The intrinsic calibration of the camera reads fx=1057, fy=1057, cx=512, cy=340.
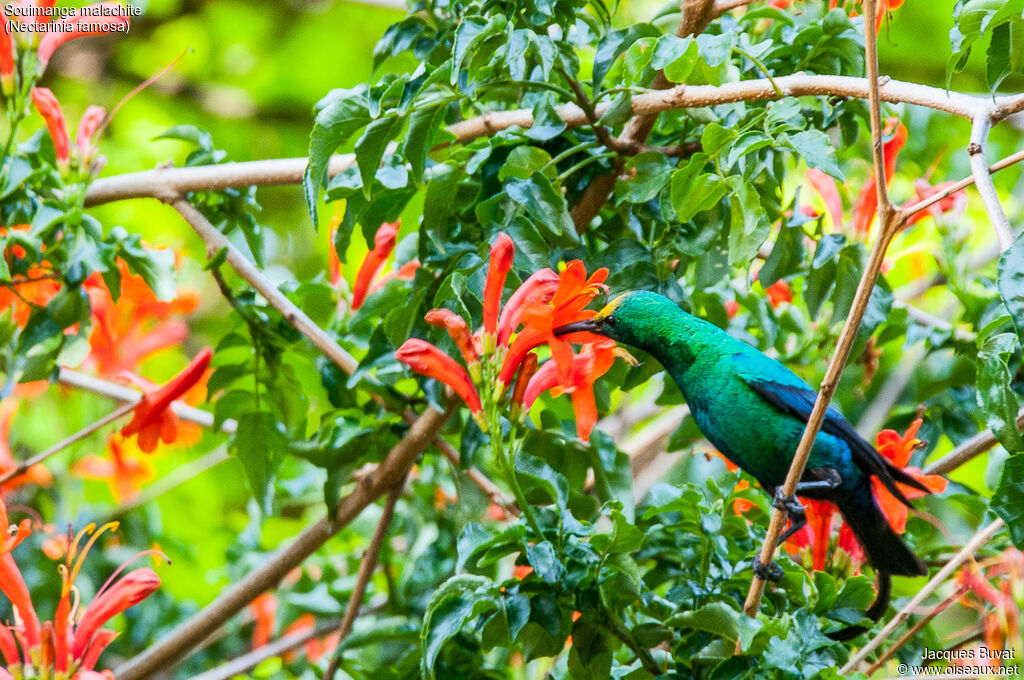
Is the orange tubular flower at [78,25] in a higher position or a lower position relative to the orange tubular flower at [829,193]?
higher

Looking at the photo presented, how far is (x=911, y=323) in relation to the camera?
89.8 inches

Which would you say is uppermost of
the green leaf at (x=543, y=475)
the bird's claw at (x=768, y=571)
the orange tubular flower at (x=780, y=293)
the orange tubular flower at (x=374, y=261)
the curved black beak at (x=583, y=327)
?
the orange tubular flower at (x=374, y=261)

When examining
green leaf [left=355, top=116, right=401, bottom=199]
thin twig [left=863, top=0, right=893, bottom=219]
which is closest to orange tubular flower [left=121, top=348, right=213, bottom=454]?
green leaf [left=355, top=116, right=401, bottom=199]

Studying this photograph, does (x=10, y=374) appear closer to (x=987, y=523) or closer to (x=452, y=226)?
(x=452, y=226)

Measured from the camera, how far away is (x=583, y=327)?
1.77 meters

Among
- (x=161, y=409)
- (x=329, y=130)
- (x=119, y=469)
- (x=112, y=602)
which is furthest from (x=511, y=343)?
(x=119, y=469)

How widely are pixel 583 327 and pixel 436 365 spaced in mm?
300

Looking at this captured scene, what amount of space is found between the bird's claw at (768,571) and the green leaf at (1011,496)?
33 cm

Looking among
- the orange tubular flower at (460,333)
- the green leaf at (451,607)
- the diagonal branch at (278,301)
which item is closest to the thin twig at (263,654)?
the diagonal branch at (278,301)

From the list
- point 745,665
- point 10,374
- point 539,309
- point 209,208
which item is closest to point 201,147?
point 209,208

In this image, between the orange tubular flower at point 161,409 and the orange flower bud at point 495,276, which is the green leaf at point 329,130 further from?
the orange tubular flower at point 161,409

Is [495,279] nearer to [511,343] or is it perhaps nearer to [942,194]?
[511,343]

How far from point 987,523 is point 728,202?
2.84 ft

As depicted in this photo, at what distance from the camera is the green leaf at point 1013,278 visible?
1266mm
